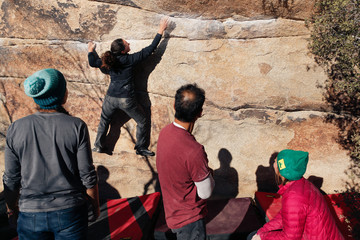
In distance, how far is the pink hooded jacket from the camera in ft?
6.91

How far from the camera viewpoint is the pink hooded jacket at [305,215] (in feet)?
6.91

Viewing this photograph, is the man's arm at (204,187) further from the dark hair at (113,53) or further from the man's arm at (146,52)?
the dark hair at (113,53)

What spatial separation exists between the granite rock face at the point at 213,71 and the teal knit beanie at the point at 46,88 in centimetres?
225

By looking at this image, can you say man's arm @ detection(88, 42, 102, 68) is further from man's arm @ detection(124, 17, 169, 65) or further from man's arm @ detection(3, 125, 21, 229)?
man's arm @ detection(3, 125, 21, 229)

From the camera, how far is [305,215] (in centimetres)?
212

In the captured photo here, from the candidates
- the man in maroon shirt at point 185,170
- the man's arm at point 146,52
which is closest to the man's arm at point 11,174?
the man in maroon shirt at point 185,170

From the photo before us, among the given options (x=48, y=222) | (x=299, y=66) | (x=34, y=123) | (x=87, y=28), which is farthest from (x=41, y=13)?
(x=299, y=66)

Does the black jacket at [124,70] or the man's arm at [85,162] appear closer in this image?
the man's arm at [85,162]

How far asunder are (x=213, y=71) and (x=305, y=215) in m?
2.39

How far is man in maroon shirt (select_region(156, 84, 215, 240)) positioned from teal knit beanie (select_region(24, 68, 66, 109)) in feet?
2.71

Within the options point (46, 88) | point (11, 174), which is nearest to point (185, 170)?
point (46, 88)

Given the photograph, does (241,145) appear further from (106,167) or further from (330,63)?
(106,167)

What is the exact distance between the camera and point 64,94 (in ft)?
6.69

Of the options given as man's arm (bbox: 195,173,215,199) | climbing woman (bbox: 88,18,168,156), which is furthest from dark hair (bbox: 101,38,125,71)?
man's arm (bbox: 195,173,215,199)
